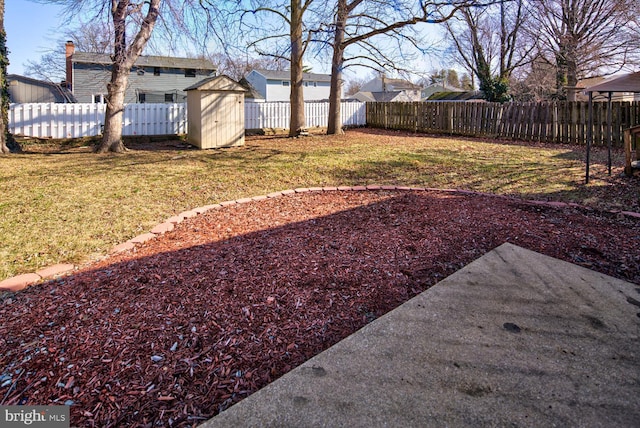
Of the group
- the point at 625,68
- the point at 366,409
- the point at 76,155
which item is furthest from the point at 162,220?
the point at 625,68

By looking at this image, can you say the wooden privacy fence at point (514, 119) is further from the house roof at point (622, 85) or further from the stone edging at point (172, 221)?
the stone edging at point (172, 221)

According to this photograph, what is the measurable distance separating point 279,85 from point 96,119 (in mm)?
30887

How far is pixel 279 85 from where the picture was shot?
39.9 metres

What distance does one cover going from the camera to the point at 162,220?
4289 millimetres

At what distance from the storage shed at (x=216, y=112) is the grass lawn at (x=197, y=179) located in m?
0.49

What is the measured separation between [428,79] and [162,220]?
10.6 meters

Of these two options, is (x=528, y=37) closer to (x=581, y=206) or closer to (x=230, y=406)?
(x=581, y=206)

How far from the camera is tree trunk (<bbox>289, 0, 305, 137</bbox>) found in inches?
481

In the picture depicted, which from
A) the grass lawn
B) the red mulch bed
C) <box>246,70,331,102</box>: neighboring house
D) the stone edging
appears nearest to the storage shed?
the grass lawn

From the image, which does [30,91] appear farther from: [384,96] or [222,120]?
[384,96]

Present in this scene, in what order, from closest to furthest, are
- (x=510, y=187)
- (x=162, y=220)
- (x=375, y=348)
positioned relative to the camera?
(x=375, y=348), (x=162, y=220), (x=510, y=187)

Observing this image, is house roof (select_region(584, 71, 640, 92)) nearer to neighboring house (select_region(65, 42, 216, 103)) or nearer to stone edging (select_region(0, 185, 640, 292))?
stone edging (select_region(0, 185, 640, 292))

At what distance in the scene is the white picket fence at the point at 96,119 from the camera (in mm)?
9945

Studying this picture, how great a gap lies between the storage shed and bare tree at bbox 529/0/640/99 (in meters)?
14.4
